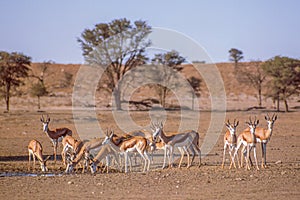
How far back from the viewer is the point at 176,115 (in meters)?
41.2

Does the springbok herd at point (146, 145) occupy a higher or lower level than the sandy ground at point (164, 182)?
higher

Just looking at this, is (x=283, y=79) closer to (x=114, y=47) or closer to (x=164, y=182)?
(x=114, y=47)

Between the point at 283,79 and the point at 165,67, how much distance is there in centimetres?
1073

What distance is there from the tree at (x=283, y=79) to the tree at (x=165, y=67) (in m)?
8.69

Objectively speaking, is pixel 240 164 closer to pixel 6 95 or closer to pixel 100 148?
pixel 100 148

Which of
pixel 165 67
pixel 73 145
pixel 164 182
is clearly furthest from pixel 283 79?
pixel 164 182

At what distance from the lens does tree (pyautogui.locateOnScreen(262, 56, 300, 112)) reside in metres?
47.6

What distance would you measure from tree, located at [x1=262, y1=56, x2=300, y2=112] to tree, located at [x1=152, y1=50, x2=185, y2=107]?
342 inches

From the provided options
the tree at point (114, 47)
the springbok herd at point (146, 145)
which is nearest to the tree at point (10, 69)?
the tree at point (114, 47)

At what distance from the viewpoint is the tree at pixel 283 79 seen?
47.6 meters

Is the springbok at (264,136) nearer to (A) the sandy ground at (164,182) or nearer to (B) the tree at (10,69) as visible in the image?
(A) the sandy ground at (164,182)

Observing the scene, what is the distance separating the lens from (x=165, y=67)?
50031 mm

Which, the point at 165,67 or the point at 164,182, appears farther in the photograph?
the point at 165,67

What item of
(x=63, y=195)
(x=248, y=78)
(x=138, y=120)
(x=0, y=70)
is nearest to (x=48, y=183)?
(x=63, y=195)
